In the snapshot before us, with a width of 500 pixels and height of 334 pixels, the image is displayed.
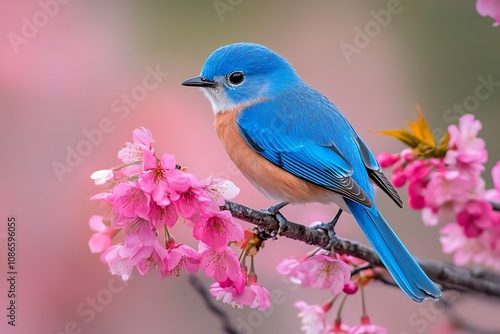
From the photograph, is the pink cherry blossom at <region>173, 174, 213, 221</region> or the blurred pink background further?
the blurred pink background

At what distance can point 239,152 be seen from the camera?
8.06 feet

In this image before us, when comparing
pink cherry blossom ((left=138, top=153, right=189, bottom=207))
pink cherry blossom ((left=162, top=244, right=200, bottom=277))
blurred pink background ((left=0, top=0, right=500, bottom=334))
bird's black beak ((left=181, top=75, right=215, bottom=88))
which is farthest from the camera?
blurred pink background ((left=0, top=0, right=500, bottom=334))

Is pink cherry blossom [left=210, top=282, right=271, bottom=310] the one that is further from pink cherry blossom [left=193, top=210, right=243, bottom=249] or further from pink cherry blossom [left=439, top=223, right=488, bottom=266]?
pink cherry blossom [left=439, top=223, right=488, bottom=266]

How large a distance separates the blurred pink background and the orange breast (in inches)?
29.4

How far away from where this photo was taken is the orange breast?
2.30 meters

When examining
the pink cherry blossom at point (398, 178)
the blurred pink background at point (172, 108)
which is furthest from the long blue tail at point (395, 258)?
the blurred pink background at point (172, 108)

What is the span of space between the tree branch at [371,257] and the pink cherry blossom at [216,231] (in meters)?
0.07

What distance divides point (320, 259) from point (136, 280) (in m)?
2.24

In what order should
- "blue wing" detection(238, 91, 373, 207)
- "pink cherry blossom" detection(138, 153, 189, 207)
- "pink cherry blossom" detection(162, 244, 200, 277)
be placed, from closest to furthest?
1. "pink cherry blossom" detection(138, 153, 189, 207)
2. "pink cherry blossom" detection(162, 244, 200, 277)
3. "blue wing" detection(238, 91, 373, 207)

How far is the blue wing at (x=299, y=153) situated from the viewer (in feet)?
7.23

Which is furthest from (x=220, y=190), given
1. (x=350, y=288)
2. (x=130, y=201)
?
(x=350, y=288)

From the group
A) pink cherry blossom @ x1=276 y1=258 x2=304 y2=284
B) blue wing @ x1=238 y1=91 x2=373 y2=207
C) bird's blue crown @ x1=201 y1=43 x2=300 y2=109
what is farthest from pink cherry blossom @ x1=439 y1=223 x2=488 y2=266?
bird's blue crown @ x1=201 y1=43 x2=300 y2=109

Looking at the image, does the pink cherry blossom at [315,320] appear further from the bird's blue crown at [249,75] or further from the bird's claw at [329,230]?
the bird's blue crown at [249,75]

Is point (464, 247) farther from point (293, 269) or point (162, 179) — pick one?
point (162, 179)
